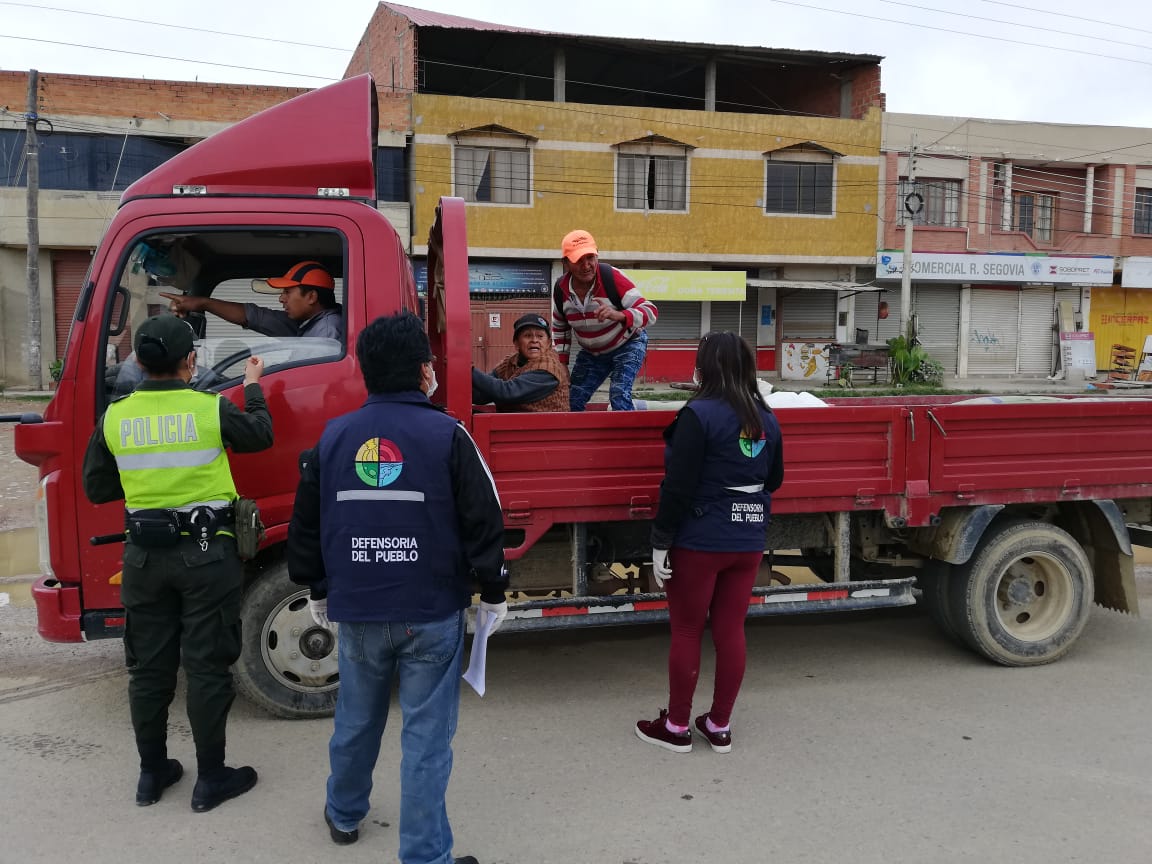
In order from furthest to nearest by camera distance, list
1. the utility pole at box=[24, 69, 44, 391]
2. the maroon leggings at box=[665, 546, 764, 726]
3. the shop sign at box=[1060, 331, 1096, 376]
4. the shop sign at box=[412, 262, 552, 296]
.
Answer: the shop sign at box=[1060, 331, 1096, 376] < the shop sign at box=[412, 262, 552, 296] < the utility pole at box=[24, 69, 44, 391] < the maroon leggings at box=[665, 546, 764, 726]

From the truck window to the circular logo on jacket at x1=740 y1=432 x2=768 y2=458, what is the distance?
175 centimetres

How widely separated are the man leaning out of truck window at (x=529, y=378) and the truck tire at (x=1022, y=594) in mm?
2353

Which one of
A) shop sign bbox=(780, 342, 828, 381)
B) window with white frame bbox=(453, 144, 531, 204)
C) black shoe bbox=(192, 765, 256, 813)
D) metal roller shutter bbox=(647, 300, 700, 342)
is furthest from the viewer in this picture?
shop sign bbox=(780, 342, 828, 381)

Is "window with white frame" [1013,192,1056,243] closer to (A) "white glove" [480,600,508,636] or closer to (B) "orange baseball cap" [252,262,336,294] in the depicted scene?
(B) "orange baseball cap" [252,262,336,294]

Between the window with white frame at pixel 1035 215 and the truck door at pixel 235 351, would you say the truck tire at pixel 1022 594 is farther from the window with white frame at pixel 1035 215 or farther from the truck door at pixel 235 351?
the window with white frame at pixel 1035 215

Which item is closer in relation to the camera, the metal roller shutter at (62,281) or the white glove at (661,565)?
the white glove at (661,565)

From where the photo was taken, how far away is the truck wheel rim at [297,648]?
3807 mm

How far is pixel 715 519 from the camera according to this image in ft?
11.6

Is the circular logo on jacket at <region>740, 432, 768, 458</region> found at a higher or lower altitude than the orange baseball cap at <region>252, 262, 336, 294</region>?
lower

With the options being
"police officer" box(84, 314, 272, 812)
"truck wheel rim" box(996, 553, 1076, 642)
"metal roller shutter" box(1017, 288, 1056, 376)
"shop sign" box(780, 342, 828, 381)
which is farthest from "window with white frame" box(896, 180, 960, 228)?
"police officer" box(84, 314, 272, 812)

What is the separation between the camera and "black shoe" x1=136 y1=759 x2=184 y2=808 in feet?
10.6

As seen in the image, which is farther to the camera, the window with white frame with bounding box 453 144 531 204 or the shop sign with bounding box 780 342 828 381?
the shop sign with bounding box 780 342 828 381

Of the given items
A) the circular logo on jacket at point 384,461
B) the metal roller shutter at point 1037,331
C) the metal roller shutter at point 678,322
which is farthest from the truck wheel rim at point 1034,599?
the metal roller shutter at point 1037,331

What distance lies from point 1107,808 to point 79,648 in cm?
505
